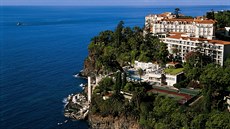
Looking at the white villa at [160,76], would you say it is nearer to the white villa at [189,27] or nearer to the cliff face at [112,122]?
the cliff face at [112,122]

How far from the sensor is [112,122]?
48.3 m

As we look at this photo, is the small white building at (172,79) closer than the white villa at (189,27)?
Yes

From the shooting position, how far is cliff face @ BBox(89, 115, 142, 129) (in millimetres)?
46484

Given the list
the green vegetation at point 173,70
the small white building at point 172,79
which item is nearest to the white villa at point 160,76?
the small white building at point 172,79

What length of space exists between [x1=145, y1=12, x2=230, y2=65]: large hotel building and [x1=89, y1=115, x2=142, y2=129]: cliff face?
20709mm

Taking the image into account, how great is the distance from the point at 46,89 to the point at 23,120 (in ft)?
47.3

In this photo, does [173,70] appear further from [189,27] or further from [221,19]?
[221,19]

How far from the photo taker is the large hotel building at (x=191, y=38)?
2272 inches

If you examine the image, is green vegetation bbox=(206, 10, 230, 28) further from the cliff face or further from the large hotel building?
the cliff face

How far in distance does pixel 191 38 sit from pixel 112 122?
24.3 meters

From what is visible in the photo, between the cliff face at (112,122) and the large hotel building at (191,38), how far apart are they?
815 inches

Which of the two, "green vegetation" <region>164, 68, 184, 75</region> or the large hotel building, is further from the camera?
the large hotel building

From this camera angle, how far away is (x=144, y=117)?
44375mm

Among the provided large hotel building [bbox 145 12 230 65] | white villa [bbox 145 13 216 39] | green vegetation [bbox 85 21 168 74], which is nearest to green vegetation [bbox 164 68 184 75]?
green vegetation [bbox 85 21 168 74]
